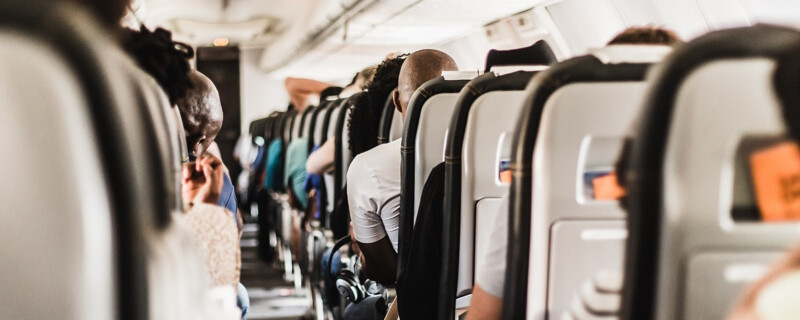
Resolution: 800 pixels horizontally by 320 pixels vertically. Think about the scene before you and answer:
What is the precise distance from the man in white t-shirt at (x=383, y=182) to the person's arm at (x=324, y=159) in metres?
1.49

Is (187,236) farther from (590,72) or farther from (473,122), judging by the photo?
(473,122)

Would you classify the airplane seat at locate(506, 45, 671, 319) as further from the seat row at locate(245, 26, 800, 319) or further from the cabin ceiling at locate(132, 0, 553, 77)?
the cabin ceiling at locate(132, 0, 553, 77)

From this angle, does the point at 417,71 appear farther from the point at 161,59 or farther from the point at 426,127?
the point at 161,59

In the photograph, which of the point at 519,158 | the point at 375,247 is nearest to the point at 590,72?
the point at 519,158

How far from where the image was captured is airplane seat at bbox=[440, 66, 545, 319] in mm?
2160

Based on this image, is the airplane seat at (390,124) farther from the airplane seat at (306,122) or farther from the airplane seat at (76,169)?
the airplane seat at (76,169)

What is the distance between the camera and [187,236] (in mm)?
1061

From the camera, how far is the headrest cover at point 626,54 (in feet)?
4.92

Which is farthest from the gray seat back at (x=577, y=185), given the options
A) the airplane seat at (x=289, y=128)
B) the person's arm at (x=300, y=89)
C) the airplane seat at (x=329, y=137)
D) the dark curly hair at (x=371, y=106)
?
the person's arm at (x=300, y=89)

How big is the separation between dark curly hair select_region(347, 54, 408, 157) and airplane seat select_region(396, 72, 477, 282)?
1183 mm

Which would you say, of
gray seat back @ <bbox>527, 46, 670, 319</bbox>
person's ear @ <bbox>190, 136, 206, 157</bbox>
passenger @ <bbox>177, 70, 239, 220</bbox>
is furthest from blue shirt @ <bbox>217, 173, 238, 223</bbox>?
gray seat back @ <bbox>527, 46, 670, 319</bbox>

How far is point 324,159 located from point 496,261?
3054 mm

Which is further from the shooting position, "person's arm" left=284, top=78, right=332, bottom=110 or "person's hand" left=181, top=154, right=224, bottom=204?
"person's arm" left=284, top=78, right=332, bottom=110

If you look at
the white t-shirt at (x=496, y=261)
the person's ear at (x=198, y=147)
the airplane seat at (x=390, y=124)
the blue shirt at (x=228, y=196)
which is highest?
the airplane seat at (x=390, y=124)
